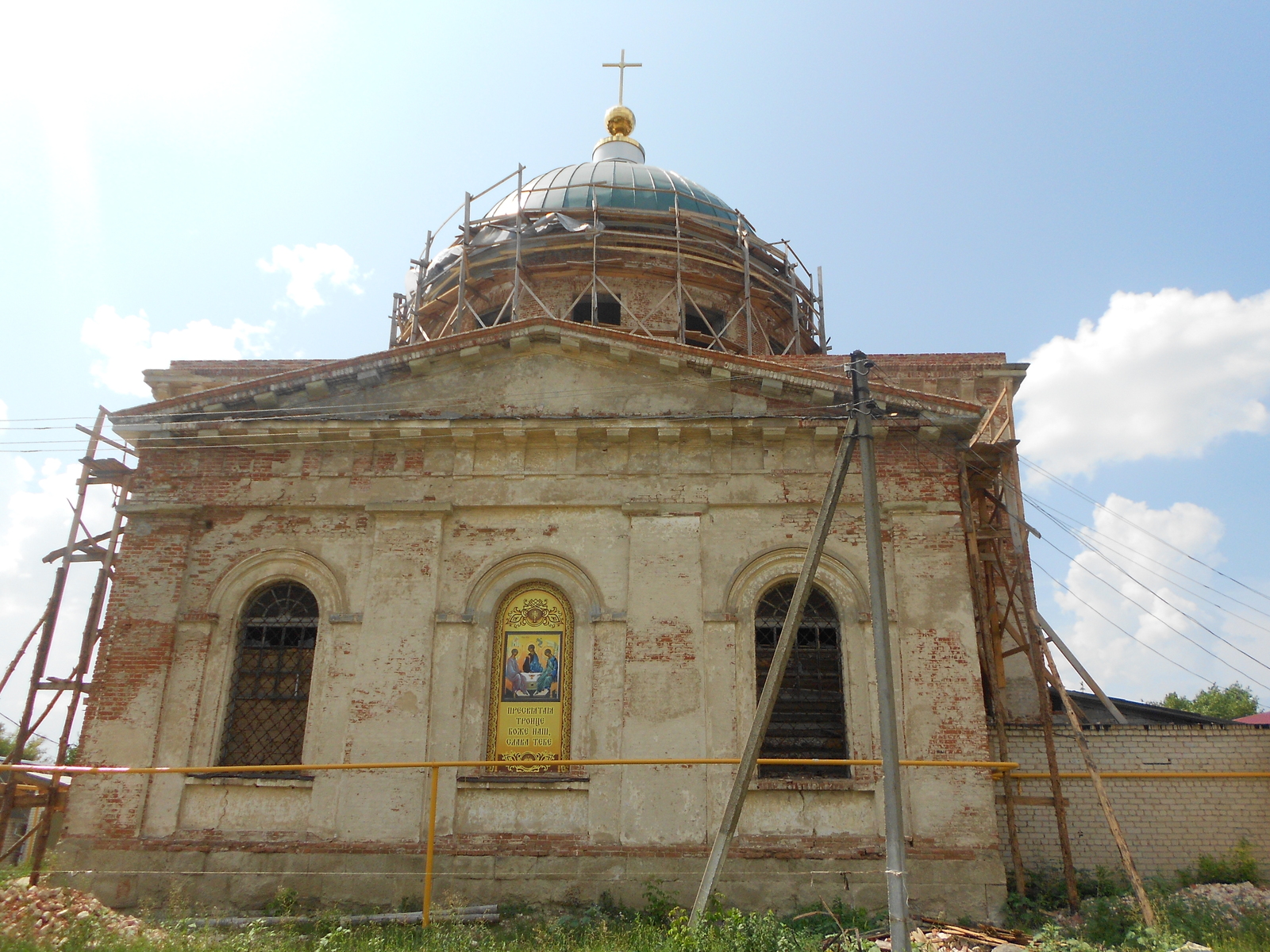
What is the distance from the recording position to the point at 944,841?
1145 cm

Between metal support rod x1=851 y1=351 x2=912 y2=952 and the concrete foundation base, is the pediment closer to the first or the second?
metal support rod x1=851 y1=351 x2=912 y2=952

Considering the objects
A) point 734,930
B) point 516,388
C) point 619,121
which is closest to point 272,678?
point 516,388

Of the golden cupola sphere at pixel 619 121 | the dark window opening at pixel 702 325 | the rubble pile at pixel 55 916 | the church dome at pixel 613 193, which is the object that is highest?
the golden cupola sphere at pixel 619 121

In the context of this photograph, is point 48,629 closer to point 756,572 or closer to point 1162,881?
point 756,572

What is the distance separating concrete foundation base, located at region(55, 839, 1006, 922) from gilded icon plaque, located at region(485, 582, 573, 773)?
1.35 metres

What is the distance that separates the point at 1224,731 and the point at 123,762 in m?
13.8

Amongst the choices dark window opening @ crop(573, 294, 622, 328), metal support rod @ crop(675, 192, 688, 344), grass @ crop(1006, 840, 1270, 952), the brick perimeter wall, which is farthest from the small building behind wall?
dark window opening @ crop(573, 294, 622, 328)

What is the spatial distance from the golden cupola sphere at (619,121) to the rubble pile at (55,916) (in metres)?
20.4

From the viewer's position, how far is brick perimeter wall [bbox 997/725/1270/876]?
39.9 ft

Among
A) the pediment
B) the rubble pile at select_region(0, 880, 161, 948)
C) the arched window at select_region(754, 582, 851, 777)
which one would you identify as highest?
the pediment

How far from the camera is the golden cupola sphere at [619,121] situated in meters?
25.4

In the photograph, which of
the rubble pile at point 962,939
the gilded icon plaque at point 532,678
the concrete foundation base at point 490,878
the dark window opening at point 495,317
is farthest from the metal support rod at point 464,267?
the rubble pile at point 962,939

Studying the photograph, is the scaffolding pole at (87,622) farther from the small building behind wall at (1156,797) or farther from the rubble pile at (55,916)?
the small building behind wall at (1156,797)

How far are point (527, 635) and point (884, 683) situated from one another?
5.60 metres
